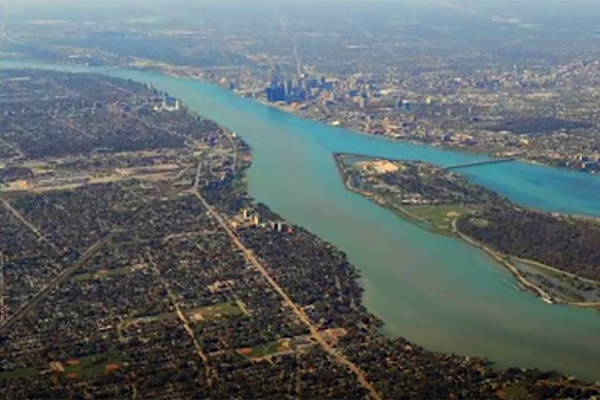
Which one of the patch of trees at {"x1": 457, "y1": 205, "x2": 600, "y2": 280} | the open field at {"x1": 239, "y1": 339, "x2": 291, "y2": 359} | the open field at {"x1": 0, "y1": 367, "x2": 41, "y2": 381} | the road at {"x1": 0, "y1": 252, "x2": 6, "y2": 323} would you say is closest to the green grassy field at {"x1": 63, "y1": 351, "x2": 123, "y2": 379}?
the open field at {"x1": 0, "y1": 367, "x2": 41, "y2": 381}

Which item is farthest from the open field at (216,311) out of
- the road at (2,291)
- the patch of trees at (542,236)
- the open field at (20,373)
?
the patch of trees at (542,236)

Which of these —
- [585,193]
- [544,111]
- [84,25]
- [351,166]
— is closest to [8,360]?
[351,166]

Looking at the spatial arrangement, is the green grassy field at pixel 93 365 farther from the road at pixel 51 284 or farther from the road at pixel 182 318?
the road at pixel 51 284

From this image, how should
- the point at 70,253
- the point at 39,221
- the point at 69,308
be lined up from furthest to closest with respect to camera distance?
the point at 39,221, the point at 70,253, the point at 69,308

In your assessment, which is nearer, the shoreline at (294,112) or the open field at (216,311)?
the open field at (216,311)

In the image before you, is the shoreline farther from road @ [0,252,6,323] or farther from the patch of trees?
road @ [0,252,6,323]

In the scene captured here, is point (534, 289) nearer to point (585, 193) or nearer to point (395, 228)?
point (395, 228)
